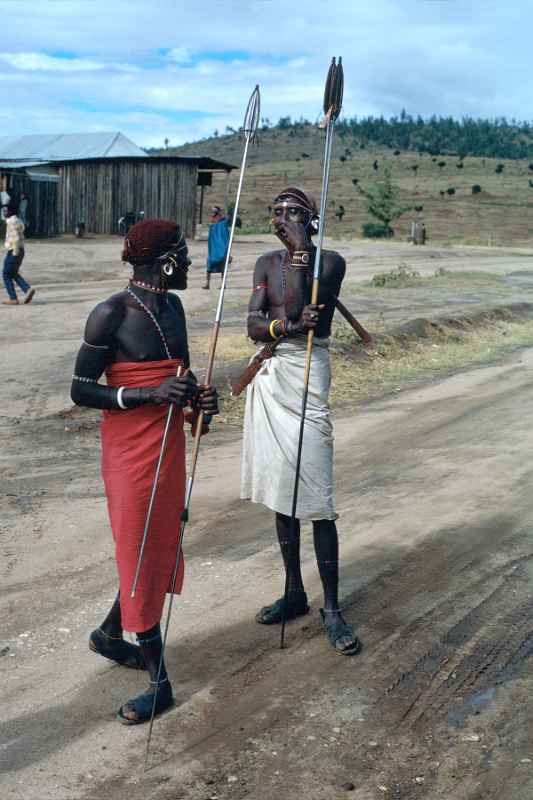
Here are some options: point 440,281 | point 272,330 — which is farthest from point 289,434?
point 440,281

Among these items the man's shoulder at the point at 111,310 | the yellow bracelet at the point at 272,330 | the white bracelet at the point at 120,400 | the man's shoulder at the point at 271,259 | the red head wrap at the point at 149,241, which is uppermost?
the red head wrap at the point at 149,241

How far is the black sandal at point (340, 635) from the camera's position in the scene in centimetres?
468

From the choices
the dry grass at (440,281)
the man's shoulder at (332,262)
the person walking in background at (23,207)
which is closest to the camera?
the man's shoulder at (332,262)

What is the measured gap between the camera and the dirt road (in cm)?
372

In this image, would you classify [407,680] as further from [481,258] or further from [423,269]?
[481,258]

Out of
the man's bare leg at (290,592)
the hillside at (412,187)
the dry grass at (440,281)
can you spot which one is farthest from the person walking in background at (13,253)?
the hillside at (412,187)

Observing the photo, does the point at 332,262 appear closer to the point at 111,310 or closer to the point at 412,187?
the point at 111,310

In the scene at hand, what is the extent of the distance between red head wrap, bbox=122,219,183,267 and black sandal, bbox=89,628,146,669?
1702 millimetres

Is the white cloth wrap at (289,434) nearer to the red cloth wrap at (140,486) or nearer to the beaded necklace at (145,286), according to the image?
the red cloth wrap at (140,486)

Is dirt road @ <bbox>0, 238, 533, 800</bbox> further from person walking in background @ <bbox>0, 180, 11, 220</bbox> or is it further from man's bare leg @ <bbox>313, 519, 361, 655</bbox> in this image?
person walking in background @ <bbox>0, 180, 11, 220</bbox>

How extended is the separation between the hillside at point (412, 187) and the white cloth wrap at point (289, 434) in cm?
3569

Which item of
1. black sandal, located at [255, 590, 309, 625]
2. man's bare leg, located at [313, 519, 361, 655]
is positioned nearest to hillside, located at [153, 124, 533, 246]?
black sandal, located at [255, 590, 309, 625]

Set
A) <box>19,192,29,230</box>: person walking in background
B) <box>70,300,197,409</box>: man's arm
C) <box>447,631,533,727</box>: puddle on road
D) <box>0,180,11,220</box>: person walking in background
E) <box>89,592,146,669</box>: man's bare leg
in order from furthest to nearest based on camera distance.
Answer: <box>19,192,29,230</box>: person walking in background
<box>0,180,11,220</box>: person walking in background
<box>89,592,146,669</box>: man's bare leg
<box>447,631,533,727</box>: puddle on road
<box>70,300,197,409</box>: man's arm

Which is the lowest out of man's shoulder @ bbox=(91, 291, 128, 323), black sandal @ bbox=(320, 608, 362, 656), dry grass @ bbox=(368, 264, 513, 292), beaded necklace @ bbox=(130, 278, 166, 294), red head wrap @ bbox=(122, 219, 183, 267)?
black sandal @ bbox=(320, 608, 362, 656)
